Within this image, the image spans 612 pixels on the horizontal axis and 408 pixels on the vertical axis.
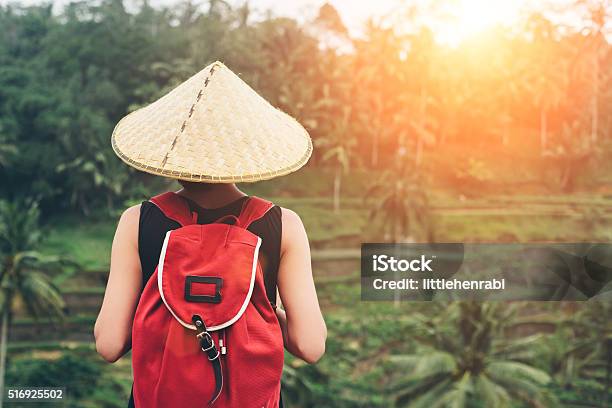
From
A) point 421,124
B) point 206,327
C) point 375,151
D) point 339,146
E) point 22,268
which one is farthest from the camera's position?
point 375,151

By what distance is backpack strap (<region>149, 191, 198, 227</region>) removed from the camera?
1017 mm

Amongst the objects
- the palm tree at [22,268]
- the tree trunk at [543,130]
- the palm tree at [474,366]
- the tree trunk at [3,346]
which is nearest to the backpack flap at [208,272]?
the palm tree at [474,366]

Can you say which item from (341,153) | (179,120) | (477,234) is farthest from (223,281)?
(341,153)

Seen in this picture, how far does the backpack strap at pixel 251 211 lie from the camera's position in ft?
3.30

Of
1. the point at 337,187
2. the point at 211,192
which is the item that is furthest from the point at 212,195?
the point at 337,187

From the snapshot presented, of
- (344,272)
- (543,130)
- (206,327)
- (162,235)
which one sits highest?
(543,130)

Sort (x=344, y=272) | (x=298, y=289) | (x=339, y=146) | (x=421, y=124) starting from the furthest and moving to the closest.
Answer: (x=339, y=146), (x=421, y=124), (x=344, y=272), (x=298, y=289)

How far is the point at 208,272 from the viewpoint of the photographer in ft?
3.11

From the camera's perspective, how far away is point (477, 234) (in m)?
17.4

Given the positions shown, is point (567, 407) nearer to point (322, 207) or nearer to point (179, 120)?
point (322, 207)

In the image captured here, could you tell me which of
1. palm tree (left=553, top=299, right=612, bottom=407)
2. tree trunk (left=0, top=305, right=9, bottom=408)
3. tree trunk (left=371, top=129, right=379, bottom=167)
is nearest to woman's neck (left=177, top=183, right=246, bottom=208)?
tree trunk (left=0, top=305, right=9, bottom=408)

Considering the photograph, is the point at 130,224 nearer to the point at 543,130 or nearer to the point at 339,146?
the point at 543,130

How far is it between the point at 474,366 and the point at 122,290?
16895mm

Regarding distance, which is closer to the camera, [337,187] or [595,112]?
[595,112]
